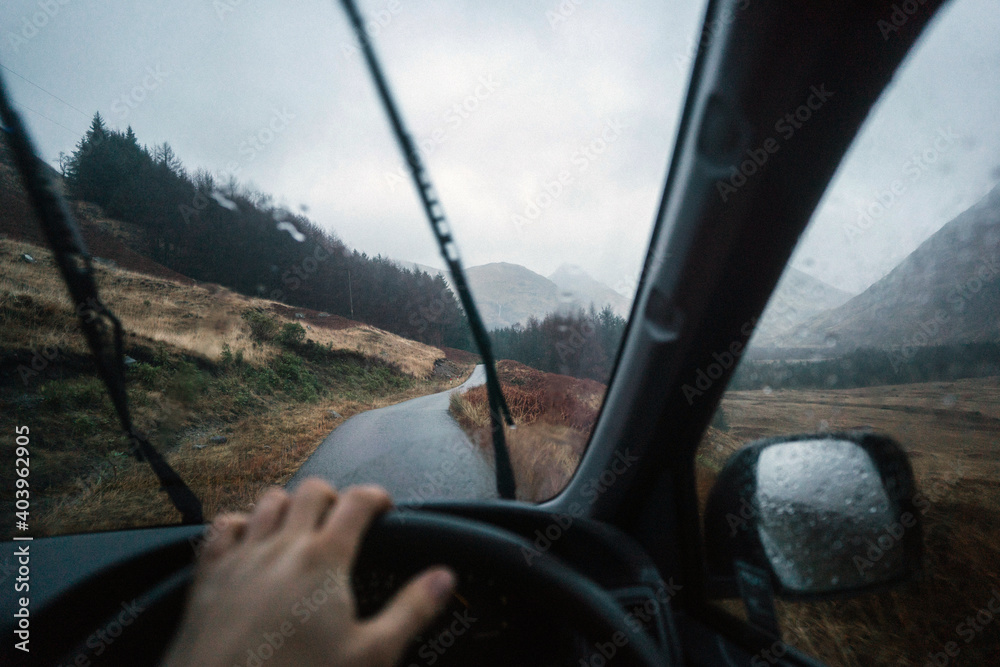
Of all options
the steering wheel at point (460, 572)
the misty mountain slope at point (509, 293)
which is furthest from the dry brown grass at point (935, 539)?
the misty mountain slope at point (509, 293)

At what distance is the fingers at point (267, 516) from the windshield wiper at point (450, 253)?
1.04m

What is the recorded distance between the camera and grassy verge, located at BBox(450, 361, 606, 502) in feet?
7.40

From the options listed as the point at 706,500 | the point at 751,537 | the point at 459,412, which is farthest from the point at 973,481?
the point at 459,412

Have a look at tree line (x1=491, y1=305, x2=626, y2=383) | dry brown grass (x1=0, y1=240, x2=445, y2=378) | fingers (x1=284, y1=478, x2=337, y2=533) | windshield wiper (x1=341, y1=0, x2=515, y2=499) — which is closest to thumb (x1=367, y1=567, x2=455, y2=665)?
fingers (x1=284, y1=478, x2=337, y2=533)

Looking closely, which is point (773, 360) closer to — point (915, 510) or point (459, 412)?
point (915, 510)

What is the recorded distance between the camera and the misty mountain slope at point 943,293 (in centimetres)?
118

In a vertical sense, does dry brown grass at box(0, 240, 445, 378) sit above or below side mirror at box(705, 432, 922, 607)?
above

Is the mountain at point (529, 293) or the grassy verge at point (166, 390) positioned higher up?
the mountain at point (529, 293)

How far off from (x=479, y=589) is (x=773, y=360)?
4.96 ft

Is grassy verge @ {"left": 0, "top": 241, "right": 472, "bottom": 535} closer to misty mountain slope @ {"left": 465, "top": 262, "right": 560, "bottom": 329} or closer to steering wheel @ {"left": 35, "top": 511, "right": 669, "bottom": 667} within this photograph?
misty mountain slope @ {"left": 465, "top": 262, "right": 560, "bottom": 329}

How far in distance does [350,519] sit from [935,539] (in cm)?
172

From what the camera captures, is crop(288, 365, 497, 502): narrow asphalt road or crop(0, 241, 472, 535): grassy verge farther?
crop(288, 365, 497, 502): narrow asphalt road

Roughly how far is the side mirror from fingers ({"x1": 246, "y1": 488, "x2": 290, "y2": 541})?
1.70 metres

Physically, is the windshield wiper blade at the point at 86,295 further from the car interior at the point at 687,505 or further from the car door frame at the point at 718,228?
the car door frame at the point at 718,228
